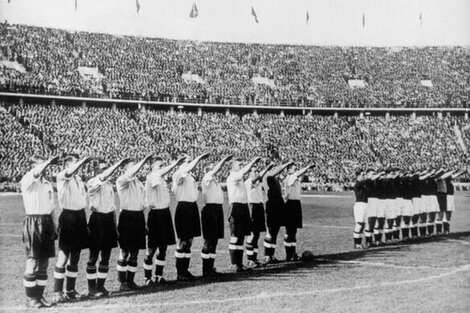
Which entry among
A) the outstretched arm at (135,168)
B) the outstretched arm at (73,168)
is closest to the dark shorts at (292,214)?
the outstretched arm at (135,168)

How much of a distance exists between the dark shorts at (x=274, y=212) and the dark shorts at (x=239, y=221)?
0.94 m

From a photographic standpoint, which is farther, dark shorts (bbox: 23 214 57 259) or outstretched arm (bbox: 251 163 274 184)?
outstretched arm (bbox: 251 163 274 184)

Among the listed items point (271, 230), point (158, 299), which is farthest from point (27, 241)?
point (271, 230)

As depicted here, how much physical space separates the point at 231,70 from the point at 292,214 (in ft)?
130

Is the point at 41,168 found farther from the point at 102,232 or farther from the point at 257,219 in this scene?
the point at 257,219

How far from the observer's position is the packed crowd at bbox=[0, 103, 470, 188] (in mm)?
36406

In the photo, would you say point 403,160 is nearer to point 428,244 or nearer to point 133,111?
point 133,111

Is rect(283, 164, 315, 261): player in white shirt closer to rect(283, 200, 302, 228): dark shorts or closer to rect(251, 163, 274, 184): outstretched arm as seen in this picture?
rect(283, 200, 302, 228): dark shorts

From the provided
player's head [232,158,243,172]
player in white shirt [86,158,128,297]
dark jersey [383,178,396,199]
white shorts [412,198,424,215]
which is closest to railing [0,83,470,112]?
dark jersey [383,178,396,199]

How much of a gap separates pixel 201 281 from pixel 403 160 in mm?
33564

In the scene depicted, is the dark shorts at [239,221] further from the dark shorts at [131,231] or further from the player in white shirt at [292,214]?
the dark shorts at [131,231]

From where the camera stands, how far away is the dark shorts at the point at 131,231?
29.6 feet

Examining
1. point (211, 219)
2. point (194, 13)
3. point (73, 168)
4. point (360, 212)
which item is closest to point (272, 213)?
point (211, 219)

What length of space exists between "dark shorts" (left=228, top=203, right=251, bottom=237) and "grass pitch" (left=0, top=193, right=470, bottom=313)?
78cm
